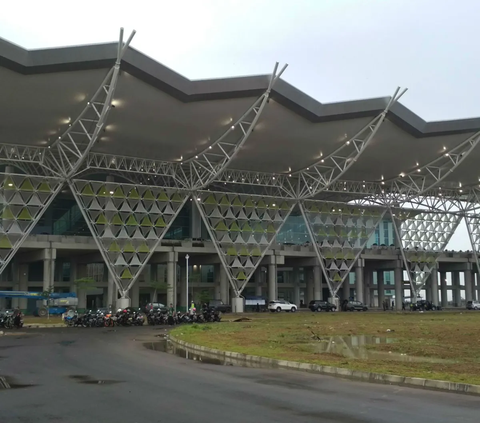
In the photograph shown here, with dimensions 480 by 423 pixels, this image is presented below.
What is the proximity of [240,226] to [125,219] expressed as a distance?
13.2 metres

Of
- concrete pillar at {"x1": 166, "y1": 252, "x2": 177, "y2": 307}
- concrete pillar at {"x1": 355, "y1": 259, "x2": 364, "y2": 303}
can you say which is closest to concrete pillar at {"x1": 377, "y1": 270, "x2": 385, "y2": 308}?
concrete pillar at {"x1": 355, "y1": 259, "x2": 364, "y2": 303}

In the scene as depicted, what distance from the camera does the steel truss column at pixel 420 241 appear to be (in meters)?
77.7

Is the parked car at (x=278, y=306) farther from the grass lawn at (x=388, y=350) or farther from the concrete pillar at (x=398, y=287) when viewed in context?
A: the grass lawn at (x=388, y=350)

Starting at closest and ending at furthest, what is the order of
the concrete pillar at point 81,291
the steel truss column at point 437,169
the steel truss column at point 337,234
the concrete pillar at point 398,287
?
the steel truss column at point 437,169 < the steel truss column at point 337,234 < the concrete pillar at point 81,291 < the concrete pillar at point 398,287

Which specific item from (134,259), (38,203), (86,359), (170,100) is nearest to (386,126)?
(170,100)

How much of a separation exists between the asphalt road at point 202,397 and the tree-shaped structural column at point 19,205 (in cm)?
3883

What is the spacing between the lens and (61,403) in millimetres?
10719

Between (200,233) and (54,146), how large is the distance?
30804 millimetres

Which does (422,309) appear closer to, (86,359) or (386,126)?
(386,126)

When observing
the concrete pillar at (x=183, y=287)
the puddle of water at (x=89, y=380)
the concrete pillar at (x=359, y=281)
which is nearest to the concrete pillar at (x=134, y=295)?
the concrete pillar at (x=183, y=287)

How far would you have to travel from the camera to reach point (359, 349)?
2052cm

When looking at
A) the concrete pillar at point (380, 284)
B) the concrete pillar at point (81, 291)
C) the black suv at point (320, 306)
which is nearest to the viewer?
the black suv at point (320, 306)

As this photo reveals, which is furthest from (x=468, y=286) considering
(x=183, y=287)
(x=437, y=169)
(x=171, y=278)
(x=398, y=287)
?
(x=171, y=278)

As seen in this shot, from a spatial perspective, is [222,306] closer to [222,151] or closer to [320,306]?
[320,306]
